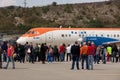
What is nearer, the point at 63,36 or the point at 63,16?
the point at 63,36

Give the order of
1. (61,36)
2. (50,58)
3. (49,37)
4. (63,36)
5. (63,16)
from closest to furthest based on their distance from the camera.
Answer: (50,58) < (49,37) < (61,36) < (63,36) < (63,16)

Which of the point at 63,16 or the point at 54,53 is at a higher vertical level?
the point at 63,16

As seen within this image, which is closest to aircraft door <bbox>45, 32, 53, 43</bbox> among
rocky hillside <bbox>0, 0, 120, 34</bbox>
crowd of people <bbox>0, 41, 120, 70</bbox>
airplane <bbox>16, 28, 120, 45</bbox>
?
airplane <bbox>16, 28, 120, 45</bbox>

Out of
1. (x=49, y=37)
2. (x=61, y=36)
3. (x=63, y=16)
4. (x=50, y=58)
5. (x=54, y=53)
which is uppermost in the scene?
(x=63, y=16)

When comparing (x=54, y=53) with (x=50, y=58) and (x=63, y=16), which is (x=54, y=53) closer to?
(x=50, y=58)

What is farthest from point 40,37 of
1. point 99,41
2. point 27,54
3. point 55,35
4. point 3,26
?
point 3,26

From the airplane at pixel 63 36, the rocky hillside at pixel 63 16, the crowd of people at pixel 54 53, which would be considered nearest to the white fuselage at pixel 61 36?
the airplane at pixel 63 36

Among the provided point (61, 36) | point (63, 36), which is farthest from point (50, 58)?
point (63, 36)

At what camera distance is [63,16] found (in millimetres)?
110125

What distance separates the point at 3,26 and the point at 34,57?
64723mm

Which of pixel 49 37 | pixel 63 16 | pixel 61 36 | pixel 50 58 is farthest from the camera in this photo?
pixel 63 16

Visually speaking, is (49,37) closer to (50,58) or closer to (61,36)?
(61,36)

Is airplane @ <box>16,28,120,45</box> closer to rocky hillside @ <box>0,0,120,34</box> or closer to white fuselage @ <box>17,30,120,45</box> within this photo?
white fuselage @ <box>17,30,120,45</box>

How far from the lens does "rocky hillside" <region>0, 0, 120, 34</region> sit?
103250 millimetres
